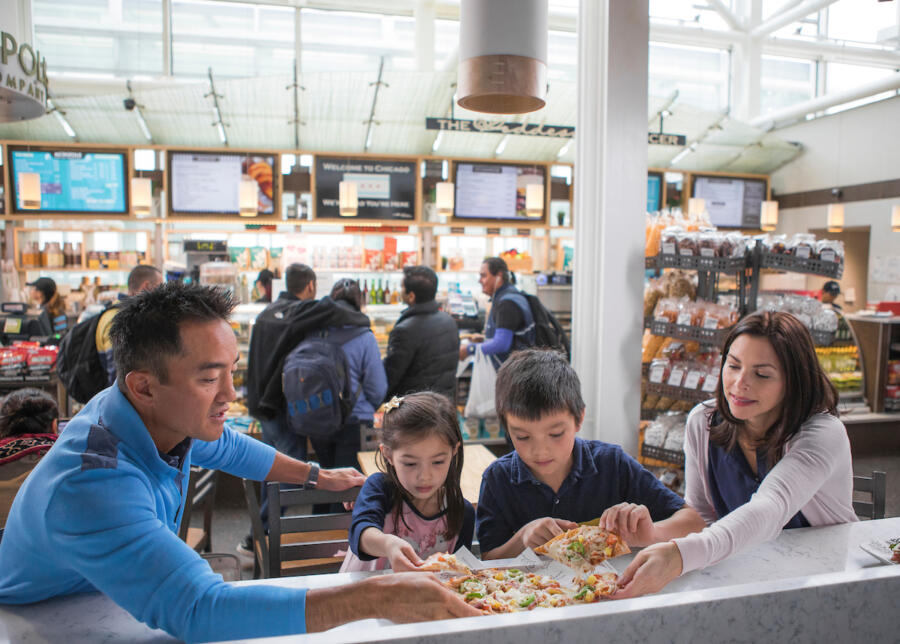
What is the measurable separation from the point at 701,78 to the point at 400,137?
6.22 meters

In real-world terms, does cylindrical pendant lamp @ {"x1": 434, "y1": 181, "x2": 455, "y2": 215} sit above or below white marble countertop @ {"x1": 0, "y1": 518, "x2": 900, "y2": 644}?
above

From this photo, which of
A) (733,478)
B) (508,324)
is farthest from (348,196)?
(733,478)

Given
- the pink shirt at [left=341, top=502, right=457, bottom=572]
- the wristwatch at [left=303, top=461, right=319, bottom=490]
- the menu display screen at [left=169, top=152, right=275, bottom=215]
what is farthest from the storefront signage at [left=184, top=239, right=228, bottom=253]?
the pink shirt at [left=341, top=502, right=457, bottom=572]

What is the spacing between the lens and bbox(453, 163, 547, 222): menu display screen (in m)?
8.05

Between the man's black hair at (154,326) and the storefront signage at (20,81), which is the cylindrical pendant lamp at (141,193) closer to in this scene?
the storefront signage at (20,81)

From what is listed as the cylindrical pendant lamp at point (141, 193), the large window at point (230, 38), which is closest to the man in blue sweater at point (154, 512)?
the cylindrical pendant lamp at point (141, 193)

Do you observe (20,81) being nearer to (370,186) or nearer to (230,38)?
(370,186)

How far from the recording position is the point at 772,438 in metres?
1.77

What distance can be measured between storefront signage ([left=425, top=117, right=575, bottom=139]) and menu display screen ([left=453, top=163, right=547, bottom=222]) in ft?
3.78

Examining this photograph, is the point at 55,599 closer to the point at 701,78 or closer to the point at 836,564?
the point at 836,564

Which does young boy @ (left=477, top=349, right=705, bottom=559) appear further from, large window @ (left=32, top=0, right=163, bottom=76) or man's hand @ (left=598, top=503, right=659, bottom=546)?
large window @ (left=32, top=0, right=163, bottom=76)

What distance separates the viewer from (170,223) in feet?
25.1

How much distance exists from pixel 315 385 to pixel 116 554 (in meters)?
2.43

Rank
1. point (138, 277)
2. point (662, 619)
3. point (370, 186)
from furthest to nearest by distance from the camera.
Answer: point (370, 186)
point (138, 277)
point (662, 619)
